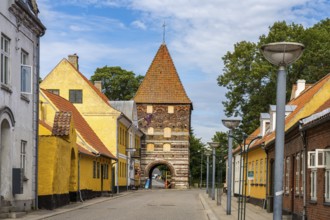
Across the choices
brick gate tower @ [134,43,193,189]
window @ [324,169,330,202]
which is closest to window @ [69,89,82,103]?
brick gate tower @ [134,43,193,189]

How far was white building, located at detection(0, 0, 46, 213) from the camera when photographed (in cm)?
2047

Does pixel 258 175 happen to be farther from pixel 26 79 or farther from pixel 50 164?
pixel 26 79

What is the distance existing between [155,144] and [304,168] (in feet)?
174

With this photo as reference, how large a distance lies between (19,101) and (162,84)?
169ft

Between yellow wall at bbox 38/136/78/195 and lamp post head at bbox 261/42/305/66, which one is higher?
lamp post head at bbox 261/42/305/66

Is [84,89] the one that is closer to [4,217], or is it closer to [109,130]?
[109,130]

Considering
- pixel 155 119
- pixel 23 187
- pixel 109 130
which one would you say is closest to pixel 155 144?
pixel 155 119

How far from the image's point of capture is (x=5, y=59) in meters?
20.7

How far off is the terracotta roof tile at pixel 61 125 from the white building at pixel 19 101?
2.53 metres

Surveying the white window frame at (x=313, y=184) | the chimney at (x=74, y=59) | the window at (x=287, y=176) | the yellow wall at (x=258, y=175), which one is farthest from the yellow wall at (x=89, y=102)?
the white window frame at (x=313, y=184)

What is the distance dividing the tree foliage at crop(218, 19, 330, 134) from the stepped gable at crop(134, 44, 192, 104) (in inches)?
713

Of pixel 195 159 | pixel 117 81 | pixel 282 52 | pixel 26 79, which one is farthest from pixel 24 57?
pixel 195 159

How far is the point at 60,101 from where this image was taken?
3959cm

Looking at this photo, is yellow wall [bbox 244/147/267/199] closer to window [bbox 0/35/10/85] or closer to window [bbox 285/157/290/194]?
window [bbox 285/157/290/194]
